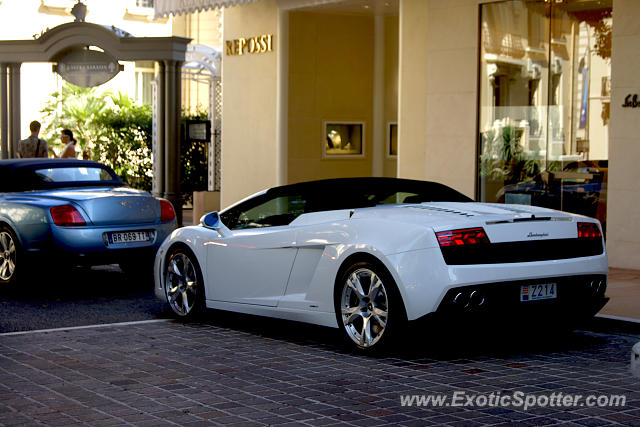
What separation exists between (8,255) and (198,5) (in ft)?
22.8

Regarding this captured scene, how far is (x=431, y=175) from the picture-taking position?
586 inches

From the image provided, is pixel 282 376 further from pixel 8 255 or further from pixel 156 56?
pixel 156 56

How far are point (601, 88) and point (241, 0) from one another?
235 inches

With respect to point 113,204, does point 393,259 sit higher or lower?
lower

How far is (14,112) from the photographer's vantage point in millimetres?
19266

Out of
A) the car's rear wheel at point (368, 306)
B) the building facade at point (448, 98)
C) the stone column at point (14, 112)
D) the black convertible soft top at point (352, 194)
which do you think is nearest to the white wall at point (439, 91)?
the building facade at point (448, 98)

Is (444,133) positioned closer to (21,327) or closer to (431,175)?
(431,175)

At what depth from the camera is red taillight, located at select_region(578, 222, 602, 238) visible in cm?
745

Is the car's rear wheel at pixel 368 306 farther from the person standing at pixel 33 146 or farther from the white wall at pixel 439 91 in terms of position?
the person standing at pixel 33 146

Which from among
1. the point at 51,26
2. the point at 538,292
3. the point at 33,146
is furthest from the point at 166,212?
the point at 51,26

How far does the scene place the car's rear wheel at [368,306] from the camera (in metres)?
7.00

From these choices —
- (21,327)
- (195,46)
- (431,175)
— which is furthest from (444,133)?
(195,46)

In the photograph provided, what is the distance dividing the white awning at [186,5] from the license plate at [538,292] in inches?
389

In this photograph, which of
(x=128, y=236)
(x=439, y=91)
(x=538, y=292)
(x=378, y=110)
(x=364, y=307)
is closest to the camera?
(x=538, y=292)
